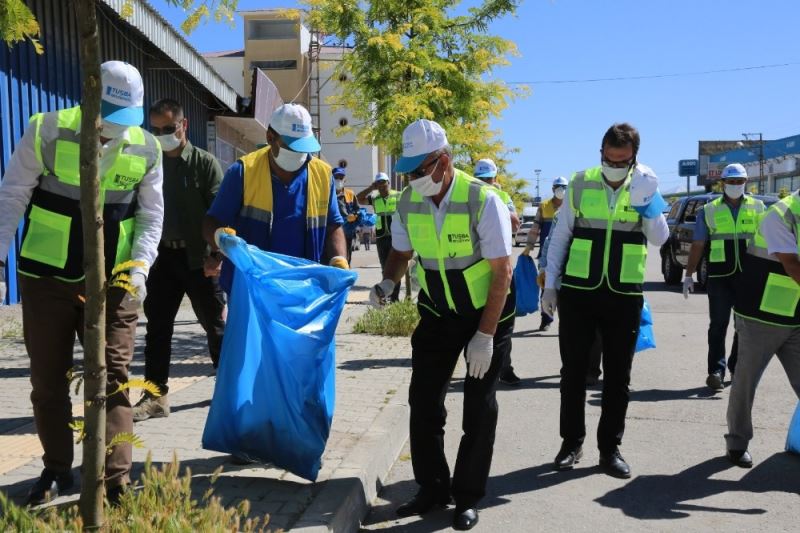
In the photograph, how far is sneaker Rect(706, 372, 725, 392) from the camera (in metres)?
7.62

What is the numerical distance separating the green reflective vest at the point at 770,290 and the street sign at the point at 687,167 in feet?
319

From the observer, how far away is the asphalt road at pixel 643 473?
4383mm

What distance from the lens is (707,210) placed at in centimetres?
804

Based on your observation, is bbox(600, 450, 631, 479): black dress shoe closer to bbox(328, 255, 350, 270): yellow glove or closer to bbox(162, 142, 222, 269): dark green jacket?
bbox(328, 255, 350, 270): yellow glove

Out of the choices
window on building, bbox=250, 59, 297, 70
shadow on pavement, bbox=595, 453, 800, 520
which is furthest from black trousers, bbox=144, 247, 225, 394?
window on building, bbox=250, 59, 297, 70

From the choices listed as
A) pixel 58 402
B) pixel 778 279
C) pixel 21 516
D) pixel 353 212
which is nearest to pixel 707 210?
pixel 778 279

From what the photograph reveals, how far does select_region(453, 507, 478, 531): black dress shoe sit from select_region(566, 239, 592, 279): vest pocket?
165 centimetres

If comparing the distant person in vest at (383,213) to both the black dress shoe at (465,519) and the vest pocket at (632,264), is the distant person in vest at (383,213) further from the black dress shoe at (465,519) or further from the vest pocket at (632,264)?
the black dress shoe at (465,519)

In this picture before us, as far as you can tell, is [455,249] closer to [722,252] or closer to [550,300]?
[550,300]

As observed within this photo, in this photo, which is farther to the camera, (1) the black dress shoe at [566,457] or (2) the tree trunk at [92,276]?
(1) the black dress shoe at [566,457]

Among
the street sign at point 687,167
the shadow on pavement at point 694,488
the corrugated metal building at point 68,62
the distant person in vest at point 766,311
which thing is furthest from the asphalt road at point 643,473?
the street sign at point 687,167

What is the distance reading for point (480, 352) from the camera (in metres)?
Answer: 4.16

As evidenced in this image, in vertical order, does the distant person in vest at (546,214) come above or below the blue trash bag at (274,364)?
above

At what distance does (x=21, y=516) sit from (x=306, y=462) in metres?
1.59
